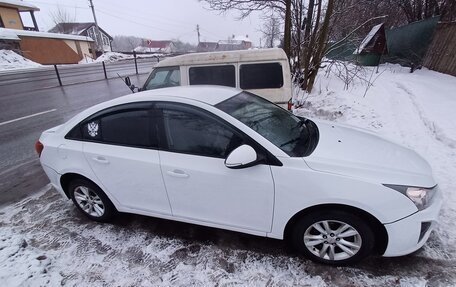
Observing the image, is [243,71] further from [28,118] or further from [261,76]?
[28,118]

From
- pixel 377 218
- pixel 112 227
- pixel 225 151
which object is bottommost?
A: pixel 112 227

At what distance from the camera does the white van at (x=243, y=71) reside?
18.6 feet

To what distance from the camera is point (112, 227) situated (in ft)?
10.2

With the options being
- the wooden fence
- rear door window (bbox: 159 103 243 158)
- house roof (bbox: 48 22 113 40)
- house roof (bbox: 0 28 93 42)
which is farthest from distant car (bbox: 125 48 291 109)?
house roof (bbox: 48 22 113 40)

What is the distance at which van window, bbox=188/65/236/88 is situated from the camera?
596 centimetres

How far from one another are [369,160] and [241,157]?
Answer: 113 centimetres

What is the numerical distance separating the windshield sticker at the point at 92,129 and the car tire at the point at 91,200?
→ 0.58 meters

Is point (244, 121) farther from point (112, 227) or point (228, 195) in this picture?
point (112, 227)

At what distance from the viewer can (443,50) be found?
35.9ft

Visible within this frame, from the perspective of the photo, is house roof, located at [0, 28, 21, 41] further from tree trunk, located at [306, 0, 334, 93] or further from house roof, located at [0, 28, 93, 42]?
tree trunk, located at [306, 0, 334, 93]

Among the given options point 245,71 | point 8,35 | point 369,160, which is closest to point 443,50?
point 245,71

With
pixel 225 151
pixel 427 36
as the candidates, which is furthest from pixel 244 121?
pixel 427 36

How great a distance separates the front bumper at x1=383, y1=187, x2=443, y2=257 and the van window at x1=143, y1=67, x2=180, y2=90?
5.48 m

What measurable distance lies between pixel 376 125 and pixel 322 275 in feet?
14.2
